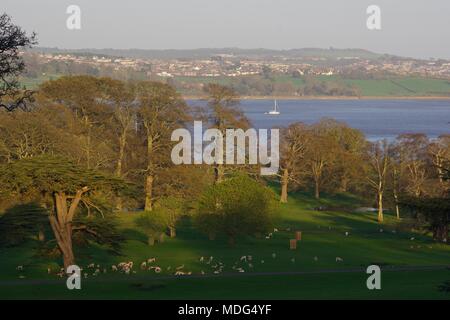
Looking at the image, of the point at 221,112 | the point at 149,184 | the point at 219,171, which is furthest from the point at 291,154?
the point at 149,184

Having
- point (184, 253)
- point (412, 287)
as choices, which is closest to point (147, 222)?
point (184, 253)

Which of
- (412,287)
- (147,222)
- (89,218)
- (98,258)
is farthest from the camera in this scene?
(147,222)

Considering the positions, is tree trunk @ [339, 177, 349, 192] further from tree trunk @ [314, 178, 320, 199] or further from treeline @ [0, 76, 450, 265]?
tree trunk @ [314, 178, 320, 199]

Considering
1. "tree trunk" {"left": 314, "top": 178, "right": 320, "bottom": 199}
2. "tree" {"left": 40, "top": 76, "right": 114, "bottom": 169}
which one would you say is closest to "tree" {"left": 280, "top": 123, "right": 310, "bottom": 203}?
"tree trunk" {"left": 314, "top": 178, "right": 320, "bottom": 199}

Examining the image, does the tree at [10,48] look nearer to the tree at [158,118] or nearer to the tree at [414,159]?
the tree at [158,118]

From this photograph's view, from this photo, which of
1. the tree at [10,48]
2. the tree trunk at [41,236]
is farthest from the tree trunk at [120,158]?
the tree at [10,48]

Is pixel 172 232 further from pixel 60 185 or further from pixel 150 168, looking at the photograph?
pixel 60 185
